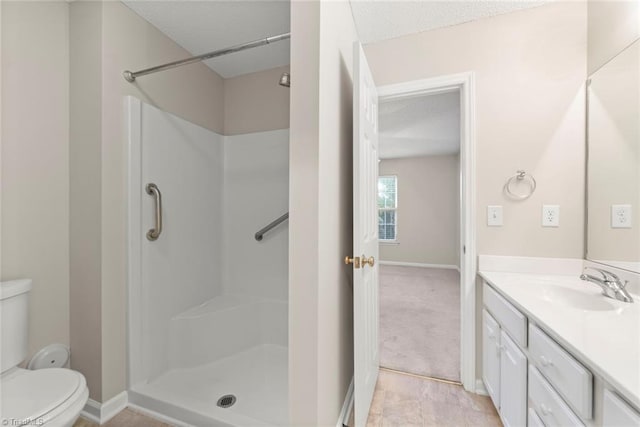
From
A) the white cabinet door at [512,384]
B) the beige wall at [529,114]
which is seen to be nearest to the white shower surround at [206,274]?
the white cabinet door at [512,384]

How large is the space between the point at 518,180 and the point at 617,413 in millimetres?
1270

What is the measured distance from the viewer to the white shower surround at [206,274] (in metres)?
1.52

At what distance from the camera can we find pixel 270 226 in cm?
204

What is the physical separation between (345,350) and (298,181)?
Answer: 3.45 ft

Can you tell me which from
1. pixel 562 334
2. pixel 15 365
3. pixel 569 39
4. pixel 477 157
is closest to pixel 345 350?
pixel 562 334

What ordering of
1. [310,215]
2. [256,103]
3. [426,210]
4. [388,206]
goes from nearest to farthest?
[310,215] < [256,103] < [426,210] < [388,206]

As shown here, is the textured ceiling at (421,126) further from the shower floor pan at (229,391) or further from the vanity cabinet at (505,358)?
the shower floor pan at (229,391)

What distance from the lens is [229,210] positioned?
7.51 ft

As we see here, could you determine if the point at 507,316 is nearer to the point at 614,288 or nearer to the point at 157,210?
the point at 614,288

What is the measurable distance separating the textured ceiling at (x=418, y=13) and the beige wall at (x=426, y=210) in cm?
405

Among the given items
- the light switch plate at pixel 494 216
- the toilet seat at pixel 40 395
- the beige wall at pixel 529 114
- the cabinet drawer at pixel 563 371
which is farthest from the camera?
the light switch plate at pixel 494 216

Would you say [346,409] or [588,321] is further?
[346,409]

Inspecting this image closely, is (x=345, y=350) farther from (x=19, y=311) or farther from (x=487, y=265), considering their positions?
(x=19, y=311)

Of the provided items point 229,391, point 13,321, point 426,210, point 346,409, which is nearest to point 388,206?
point 426,210
